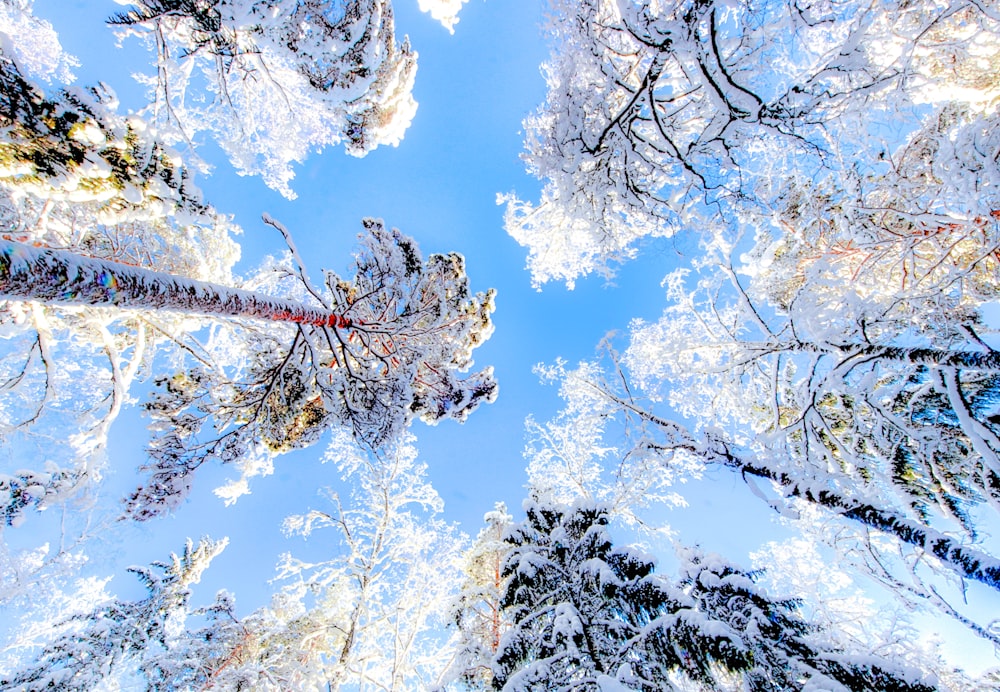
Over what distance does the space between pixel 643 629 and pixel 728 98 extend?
589cm

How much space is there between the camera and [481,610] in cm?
741

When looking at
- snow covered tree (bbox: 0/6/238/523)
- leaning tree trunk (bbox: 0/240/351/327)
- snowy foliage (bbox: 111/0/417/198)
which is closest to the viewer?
leaning tree trunk (bbox: 0/240/351/327)

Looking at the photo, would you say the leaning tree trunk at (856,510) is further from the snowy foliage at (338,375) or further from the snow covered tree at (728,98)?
the snowy foliage at (338,375)

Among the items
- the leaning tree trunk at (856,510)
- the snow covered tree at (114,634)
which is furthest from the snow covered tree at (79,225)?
the leaning tree trunk at (856,510)

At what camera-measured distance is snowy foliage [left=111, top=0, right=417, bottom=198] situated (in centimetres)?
493

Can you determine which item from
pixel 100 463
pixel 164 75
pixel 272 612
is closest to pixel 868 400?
pixel 164 75

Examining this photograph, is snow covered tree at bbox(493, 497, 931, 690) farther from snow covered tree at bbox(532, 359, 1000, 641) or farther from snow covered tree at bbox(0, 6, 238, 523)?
snow covered tree at bbox(0, 6, 238, 523)

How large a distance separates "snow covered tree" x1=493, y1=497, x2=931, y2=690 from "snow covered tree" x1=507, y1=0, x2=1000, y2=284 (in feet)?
14.4

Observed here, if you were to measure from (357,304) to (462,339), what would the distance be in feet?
7.50

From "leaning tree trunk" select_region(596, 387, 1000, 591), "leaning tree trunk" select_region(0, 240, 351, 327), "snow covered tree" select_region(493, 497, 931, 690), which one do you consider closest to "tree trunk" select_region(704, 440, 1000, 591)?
"leaning tree trunk" select_region(596, 387, 1000, 591)

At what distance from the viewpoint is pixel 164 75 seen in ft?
18.4

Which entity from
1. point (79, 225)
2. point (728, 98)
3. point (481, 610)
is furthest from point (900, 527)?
point (79, 225)

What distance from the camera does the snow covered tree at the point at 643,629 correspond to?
3.77 m

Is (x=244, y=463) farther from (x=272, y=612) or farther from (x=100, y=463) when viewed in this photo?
(x=272, y=612)
